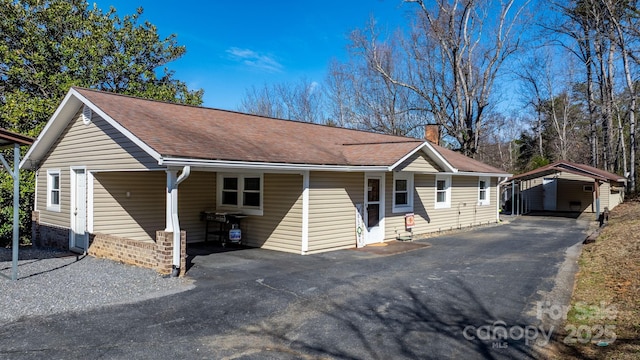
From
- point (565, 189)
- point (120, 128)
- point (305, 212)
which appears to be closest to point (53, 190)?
Result: point (120, 128)

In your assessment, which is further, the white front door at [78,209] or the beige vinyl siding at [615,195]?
the beige vinyl siding at [615,195]

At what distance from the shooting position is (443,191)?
16.1m

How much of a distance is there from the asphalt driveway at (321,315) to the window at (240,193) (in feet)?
7.29

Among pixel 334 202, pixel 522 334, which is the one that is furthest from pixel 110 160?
pixel 522 334

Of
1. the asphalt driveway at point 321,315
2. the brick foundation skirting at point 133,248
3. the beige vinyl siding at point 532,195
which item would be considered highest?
the beige vinyl siding at point 532,195

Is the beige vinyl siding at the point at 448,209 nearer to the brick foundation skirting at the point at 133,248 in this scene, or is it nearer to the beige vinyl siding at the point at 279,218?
the beige vinyl siding at the point at 279,218

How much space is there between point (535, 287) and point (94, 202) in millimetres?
9933

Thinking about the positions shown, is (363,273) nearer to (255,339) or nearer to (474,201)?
(255,339)

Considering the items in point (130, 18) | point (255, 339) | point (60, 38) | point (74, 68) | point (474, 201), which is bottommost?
point (255, 339)

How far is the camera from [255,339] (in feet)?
16.3

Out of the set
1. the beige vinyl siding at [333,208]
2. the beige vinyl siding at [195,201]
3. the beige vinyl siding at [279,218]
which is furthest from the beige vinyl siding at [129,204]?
the beige vinyl siding at [333,208]

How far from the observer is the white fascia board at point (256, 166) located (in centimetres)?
761

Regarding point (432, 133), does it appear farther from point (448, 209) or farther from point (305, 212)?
point (305, 212)

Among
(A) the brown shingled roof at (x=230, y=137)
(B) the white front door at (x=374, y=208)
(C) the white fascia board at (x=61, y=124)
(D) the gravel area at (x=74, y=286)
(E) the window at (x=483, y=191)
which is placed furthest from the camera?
(E) the window at (x=483, y=191)
